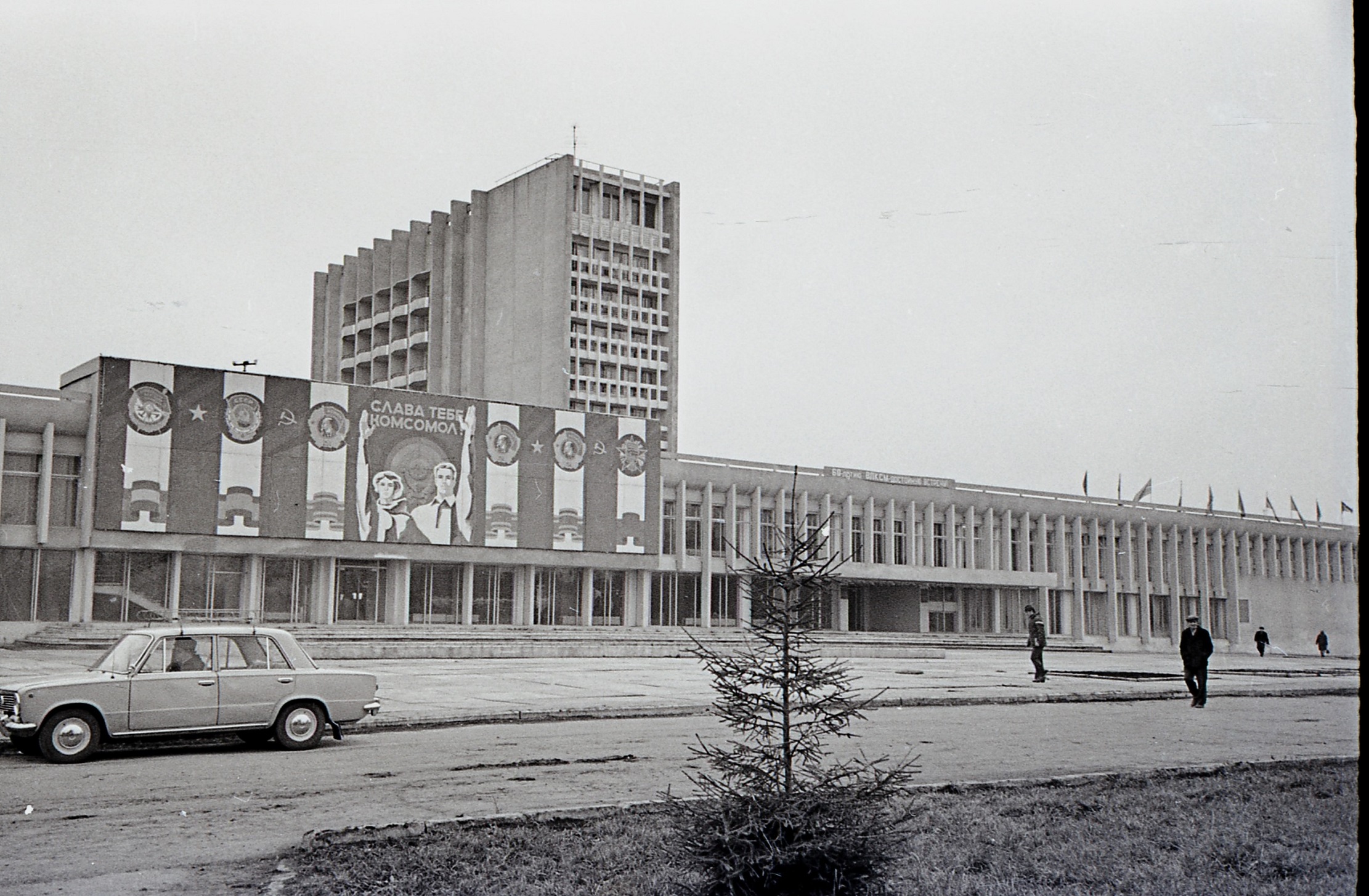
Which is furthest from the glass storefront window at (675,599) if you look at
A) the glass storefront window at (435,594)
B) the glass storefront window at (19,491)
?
the glass storefront window at (19,491)

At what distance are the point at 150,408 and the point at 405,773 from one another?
39961 millimetres

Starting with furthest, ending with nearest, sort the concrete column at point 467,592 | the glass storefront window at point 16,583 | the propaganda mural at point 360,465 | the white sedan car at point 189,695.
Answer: the concrete column at point 467,592, the propaganda mural at point 360,465, the glass storefront window at point 16,583, the white sedan car at point 189,695

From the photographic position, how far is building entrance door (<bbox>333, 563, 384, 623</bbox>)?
174ft

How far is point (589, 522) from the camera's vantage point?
58406 millimetres

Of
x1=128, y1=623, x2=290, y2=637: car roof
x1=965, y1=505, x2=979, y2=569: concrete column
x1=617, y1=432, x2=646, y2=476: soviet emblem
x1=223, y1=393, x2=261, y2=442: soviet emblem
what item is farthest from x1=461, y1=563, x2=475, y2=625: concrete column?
x1=128, y1=623, x2=290, y2=637: car roof

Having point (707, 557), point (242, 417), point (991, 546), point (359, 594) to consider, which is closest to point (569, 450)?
point (707, 557)

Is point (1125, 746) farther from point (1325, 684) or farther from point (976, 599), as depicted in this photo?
point (976, 599)

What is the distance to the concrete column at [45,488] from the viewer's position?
45312 millimetres

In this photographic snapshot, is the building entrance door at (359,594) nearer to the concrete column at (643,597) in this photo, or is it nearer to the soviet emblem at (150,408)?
the soviet emblem at (150,408)

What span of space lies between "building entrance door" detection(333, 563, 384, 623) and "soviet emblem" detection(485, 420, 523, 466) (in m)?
6.98

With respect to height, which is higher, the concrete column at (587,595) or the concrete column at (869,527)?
the concrete column at (869,527)

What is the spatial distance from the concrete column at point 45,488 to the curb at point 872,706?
3517 cm

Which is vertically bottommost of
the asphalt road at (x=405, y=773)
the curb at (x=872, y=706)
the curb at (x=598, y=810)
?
the curb at (x=872, y=706)

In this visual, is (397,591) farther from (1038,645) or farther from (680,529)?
(1038,645)
